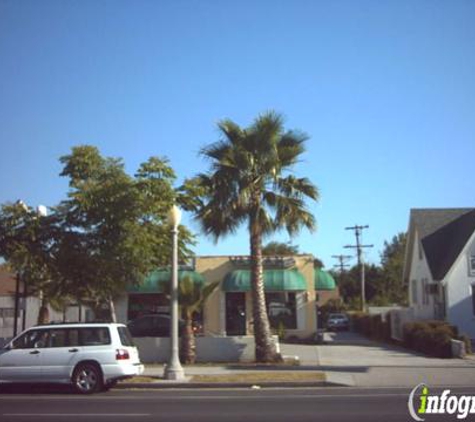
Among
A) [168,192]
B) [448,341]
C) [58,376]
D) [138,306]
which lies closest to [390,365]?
[448,341]

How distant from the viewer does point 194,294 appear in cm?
2272

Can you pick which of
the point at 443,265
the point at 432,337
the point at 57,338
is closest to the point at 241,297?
the point at 443,265

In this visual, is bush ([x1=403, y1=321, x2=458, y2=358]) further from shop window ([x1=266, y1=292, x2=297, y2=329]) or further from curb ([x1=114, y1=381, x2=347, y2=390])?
curb ([x1=114, y1=381, x2=347, y2=390])

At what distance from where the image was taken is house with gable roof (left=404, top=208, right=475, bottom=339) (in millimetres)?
31750

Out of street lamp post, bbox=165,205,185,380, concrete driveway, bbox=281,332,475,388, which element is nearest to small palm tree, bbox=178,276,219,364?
street lamp post, bbox=165,205,185,380

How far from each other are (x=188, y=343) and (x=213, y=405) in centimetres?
→ 961

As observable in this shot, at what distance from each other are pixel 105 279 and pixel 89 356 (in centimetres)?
498

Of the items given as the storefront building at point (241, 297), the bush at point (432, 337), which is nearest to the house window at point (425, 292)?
the storefront building at point (241, 297)

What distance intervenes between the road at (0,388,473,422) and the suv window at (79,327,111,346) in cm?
129

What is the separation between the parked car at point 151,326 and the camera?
88.7ft

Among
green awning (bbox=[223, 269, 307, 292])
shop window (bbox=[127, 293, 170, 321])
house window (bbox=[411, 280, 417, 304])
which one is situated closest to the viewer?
green awning (bbox=[223, 269, 307, 292])

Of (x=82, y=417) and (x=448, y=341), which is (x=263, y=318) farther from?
(x=82, y=417)

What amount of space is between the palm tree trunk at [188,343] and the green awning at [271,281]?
10.4m

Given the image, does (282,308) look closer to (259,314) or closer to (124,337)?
(259,314)
